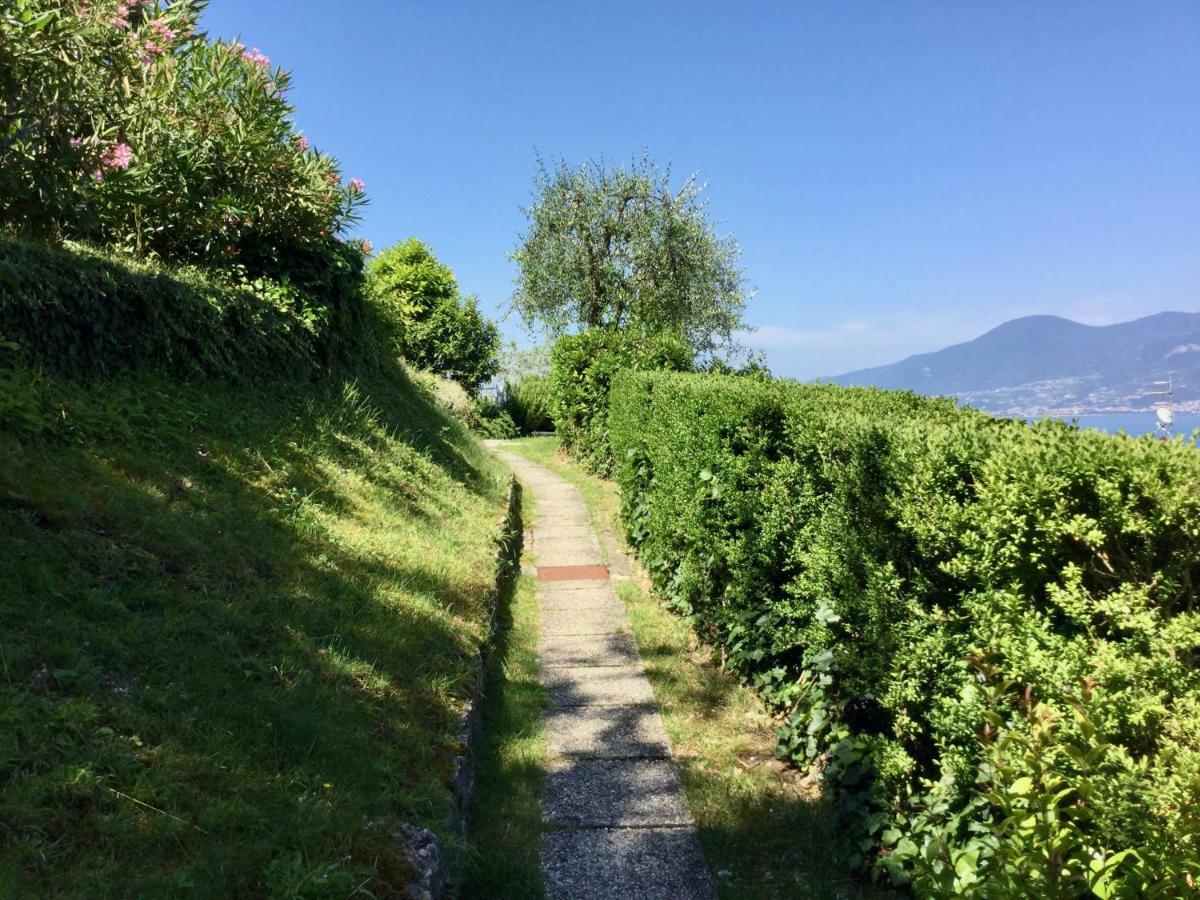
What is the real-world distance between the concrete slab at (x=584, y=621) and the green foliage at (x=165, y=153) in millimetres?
5025

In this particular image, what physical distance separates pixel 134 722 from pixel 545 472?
13228 millimetres

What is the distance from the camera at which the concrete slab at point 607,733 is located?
445 cm

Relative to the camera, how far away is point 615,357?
1469 cm

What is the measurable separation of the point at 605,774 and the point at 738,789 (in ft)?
2.52

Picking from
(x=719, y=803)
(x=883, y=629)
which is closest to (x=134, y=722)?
(x=719, y=803)

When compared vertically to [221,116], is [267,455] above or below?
below

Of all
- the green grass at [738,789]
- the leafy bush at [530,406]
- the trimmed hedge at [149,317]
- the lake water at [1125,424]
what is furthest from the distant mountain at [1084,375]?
the leafy bush at [530,406]

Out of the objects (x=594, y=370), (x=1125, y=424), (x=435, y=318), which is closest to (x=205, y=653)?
(x=1125, y=424)

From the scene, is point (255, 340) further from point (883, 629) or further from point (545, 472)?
point (545, 472)

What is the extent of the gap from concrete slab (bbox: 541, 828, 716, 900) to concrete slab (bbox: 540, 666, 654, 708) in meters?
1.50

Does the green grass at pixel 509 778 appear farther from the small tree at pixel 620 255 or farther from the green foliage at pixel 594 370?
the small tree at pixel 620 255

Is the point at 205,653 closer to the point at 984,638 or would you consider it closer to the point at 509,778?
the point at 509,778

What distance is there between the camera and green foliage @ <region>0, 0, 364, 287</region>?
5.45 meters

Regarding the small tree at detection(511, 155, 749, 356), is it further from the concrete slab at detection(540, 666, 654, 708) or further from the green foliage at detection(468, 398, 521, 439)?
the concrete slab at detection(540, 666, 654, 708)
